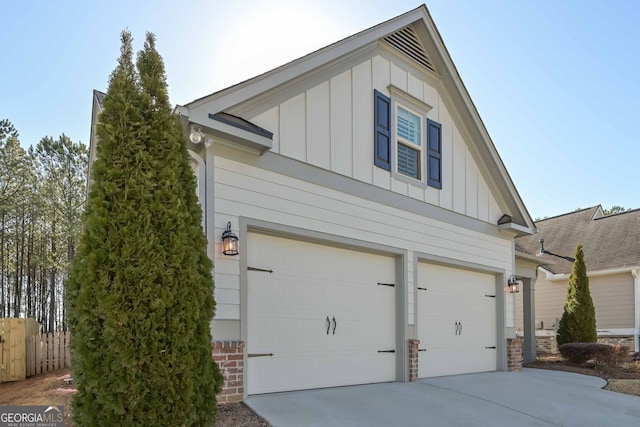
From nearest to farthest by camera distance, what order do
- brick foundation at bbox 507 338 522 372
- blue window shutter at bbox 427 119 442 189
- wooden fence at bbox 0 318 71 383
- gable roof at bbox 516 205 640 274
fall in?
blue window shutter at bbox 427 119 442 189 → wooden fence at bbox 0 318 71 383 → brick foundation at bbox 507 338 522 372 → gable roof at bbox 516 205 640 274

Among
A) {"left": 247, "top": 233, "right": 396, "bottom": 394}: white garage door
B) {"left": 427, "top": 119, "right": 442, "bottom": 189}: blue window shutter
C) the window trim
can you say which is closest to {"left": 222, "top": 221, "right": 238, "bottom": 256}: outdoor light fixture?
{"left": 247, "top": 233, "right": 396, "bottom": 394}: white garage door

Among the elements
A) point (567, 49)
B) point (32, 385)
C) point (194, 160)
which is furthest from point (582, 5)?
point (32, 385)

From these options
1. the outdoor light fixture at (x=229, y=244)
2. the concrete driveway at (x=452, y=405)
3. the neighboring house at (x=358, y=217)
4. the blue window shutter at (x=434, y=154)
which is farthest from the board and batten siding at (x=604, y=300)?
the outdoor light fixture at (x=229, y=244)

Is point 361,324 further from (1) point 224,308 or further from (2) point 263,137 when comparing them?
(2) point 263,137

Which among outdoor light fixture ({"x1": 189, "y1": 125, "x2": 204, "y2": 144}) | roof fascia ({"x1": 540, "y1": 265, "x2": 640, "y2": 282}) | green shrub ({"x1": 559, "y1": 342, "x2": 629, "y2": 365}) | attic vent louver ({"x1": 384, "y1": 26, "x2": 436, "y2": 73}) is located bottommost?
green shrub ({"x1": 559, "y1": 342, "x2": 629, "y2": 365})

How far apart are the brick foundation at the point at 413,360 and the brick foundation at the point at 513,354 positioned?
3287 mm

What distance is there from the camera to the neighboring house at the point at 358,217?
17.6 feet

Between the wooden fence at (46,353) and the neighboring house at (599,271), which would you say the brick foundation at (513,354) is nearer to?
the neighboring house at (599,271)

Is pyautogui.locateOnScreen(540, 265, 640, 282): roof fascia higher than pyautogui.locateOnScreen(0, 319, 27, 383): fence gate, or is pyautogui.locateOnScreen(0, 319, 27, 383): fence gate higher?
pyautogui.locateOnScreen(540, 265, 640, 282): roof fascia

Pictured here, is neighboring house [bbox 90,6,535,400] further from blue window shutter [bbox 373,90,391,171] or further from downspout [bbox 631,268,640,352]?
downspout [bbox 631,268,640,352]

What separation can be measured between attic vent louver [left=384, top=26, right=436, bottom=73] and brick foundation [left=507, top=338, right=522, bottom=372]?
5.92 m

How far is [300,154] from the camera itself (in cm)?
616

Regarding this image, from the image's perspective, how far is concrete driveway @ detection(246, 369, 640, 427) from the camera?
479 centimetres

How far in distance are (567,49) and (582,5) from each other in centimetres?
126
